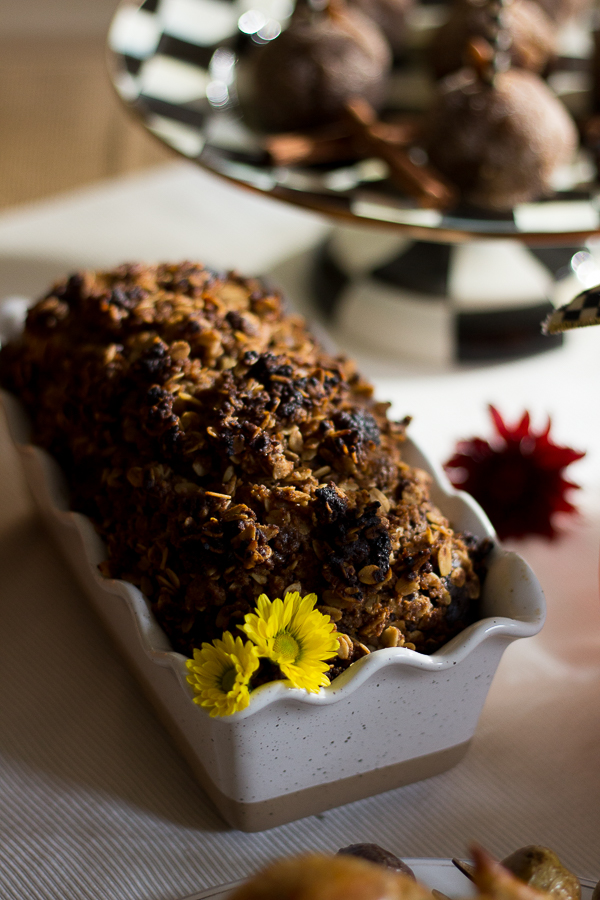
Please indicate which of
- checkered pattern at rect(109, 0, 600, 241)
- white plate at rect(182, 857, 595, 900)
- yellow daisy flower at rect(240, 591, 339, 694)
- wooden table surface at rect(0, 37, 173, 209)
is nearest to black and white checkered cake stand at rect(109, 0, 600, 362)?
checkered pattern at rect(109, 0, 600, 241)

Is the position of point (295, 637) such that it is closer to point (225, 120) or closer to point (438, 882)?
point (438, 882)

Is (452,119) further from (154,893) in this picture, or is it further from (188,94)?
(154,893)

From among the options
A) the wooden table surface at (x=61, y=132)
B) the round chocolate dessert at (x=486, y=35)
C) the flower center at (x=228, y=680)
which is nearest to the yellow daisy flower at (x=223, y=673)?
the flower center at (x=228, y=680)

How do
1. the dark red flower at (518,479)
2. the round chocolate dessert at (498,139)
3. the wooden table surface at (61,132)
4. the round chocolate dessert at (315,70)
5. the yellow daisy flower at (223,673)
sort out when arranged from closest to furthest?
the yellow daisy flower at (223,673), the dark red flower at (518,479), the round chocolate dessert at (498,139), the round chocolate dessert at (315,70), the wooden table surface at (61,132)

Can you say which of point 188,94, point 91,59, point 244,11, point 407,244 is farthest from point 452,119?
point 91,59

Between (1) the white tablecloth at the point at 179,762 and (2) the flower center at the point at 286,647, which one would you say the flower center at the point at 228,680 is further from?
(1) the white tablecloth at the point at 179,762

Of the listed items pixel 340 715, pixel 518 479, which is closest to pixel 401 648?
pixel 340 715
